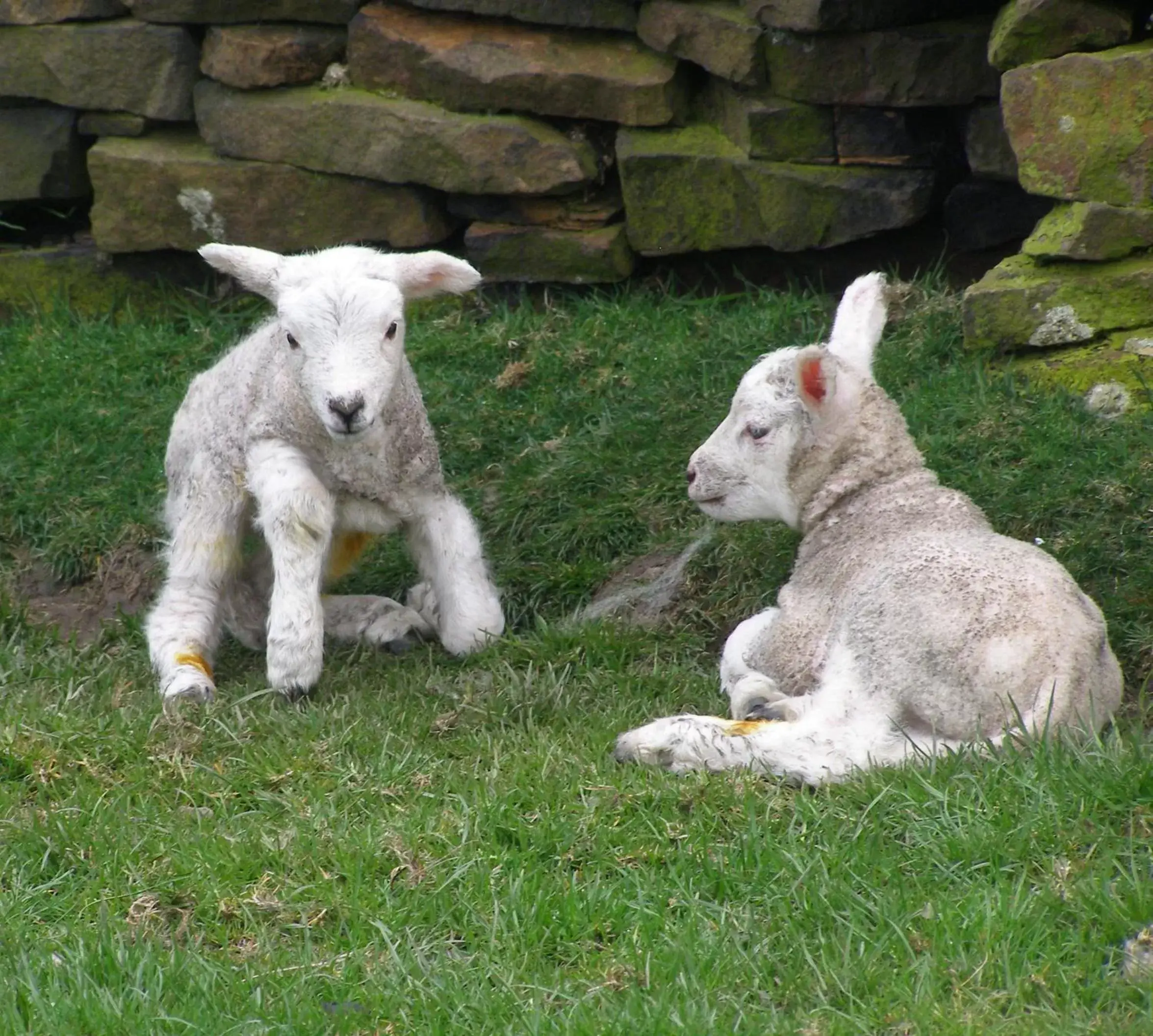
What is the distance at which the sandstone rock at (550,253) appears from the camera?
8.32 m

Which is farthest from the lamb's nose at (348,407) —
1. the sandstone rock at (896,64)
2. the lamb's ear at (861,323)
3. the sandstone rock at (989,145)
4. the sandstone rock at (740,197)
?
the sandstone rock at (989,145)

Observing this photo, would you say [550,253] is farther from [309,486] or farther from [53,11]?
[309,486]

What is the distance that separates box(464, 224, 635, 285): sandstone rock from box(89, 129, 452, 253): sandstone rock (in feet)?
0.92

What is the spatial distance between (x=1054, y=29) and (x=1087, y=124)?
43 cm

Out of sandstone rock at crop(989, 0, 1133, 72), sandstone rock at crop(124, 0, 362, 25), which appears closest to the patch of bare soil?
sandstone rock at crop(124, 0, 362, 25)

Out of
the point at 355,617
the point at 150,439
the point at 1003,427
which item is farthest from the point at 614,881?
the point at 150,439

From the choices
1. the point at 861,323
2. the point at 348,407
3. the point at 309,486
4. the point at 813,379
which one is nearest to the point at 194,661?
the point at 309,486

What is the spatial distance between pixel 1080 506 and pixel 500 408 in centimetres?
277

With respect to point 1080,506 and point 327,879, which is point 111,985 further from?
point 1080,506

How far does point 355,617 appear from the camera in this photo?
649cm

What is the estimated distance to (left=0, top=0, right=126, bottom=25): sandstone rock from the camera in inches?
338

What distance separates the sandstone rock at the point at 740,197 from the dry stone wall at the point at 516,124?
1 centimetres

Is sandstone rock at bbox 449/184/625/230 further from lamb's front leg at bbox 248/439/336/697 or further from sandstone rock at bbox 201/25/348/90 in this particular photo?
lamb's front leg at bbox 248/439/336/697

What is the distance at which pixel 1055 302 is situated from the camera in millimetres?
6711
